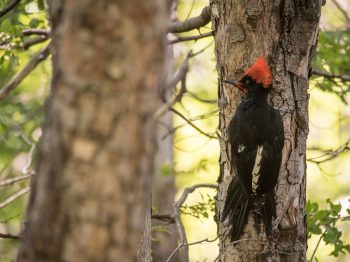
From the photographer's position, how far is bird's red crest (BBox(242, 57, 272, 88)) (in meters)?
4.31

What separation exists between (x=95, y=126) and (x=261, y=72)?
227 centimetres

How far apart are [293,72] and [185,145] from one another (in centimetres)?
544

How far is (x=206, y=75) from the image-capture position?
9109 millimetres

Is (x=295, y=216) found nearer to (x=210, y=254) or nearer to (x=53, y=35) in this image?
(x=53, y=35)

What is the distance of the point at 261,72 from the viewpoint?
4.36m

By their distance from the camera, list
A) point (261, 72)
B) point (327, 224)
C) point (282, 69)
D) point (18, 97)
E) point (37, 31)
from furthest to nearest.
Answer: point (18, 97) → point (37, 31) → point (327, 224) → point (282, 69) → point (261, 72)

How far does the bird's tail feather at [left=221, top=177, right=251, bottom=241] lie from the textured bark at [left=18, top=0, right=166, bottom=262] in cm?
228

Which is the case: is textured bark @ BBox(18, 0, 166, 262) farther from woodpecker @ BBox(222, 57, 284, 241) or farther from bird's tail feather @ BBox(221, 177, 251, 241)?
bird's tail feather @ BBox(221, 177, 251, 241)

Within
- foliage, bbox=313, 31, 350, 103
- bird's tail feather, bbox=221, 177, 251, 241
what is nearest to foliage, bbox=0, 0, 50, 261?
bird's tail feather, bbox=221, 177, 251, 241

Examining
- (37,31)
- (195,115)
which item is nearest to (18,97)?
(195,115)

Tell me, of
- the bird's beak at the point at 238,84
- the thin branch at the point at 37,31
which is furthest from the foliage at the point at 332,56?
the thin branch at the point at 37,31

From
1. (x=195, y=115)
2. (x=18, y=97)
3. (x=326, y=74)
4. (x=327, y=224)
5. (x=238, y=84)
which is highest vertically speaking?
(x=18, y=97)

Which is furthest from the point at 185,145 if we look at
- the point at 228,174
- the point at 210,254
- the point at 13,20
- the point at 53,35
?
the point at 53,35

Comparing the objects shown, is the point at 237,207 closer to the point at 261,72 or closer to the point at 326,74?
the point at 261,72
